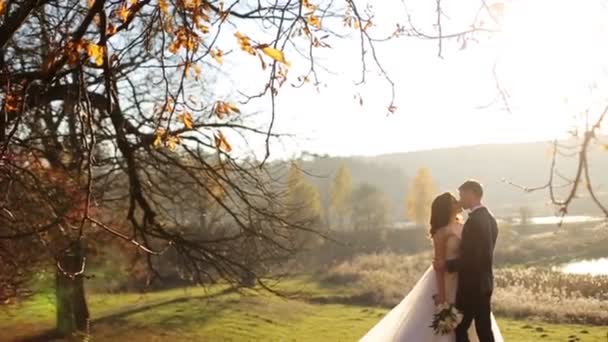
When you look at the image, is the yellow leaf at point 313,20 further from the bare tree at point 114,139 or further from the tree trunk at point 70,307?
the tree trunk at point 70,307

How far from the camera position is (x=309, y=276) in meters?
34.2

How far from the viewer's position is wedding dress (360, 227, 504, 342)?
21.9 feet

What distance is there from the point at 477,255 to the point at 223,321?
47.4 ft

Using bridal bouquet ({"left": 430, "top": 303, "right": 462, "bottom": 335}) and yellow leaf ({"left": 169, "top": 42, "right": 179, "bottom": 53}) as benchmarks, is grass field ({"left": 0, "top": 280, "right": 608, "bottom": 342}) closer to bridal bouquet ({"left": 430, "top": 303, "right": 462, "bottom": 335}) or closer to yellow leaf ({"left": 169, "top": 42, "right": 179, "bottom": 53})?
bridal bouquet ({"left": 430, "top": 303, "right": 462, "bottom": 335})

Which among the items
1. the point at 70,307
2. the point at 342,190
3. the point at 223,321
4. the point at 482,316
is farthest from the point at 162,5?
the point at 342,190

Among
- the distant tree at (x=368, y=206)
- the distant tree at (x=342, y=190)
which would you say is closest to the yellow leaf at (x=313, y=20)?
the distant tree at (x=368, y=206)

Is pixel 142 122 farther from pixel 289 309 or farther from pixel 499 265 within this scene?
pixel 499 265

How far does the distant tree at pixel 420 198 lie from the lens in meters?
70.1

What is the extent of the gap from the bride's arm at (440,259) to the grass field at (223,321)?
25.5 ft

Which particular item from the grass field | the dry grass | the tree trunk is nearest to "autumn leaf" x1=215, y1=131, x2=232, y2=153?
the grass field

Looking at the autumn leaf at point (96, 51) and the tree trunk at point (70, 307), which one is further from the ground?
the autumn leaf at point (96, 51)

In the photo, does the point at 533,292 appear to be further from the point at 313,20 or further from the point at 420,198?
the point at 420,198

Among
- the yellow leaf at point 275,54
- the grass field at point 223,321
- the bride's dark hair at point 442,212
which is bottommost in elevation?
the grass field at point 223,321

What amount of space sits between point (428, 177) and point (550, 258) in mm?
39578
